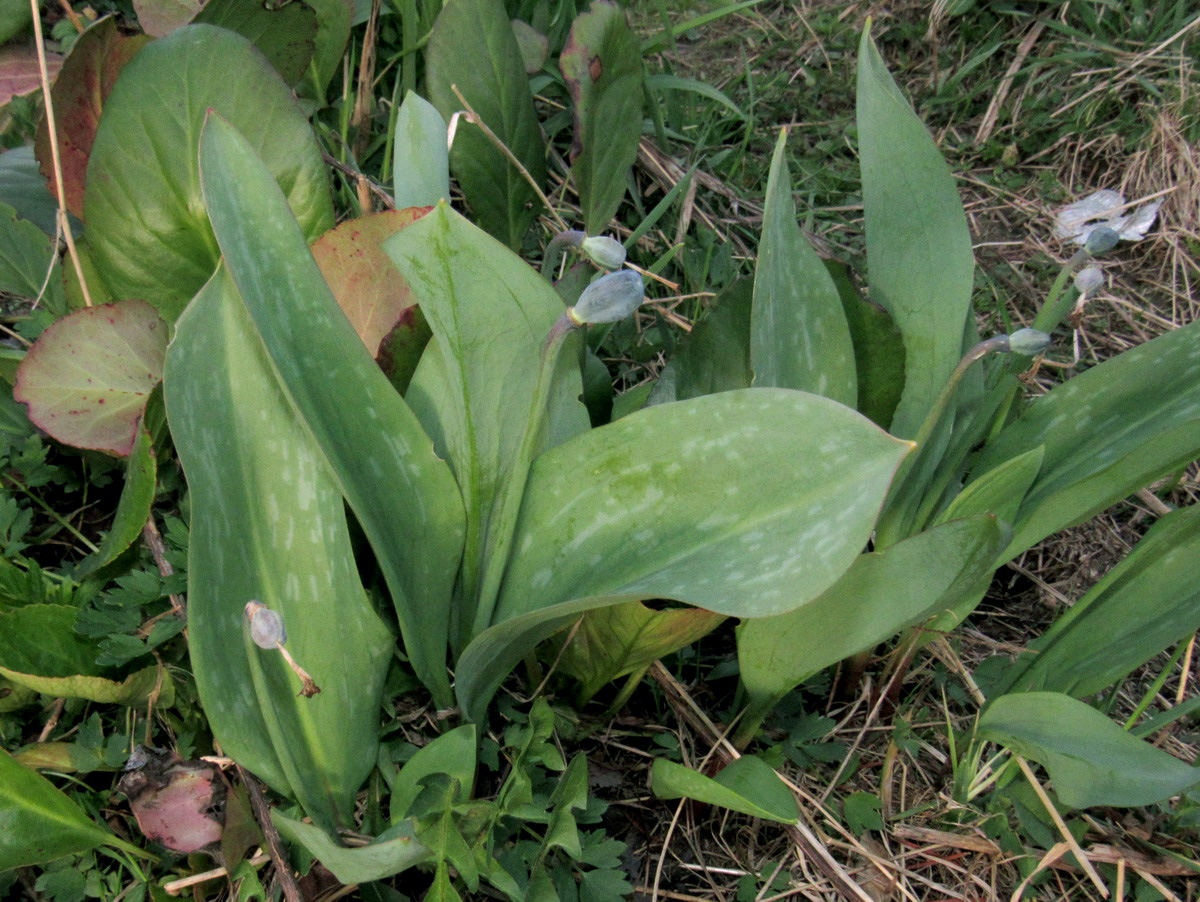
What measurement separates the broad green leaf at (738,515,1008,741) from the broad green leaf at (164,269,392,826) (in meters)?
0.43

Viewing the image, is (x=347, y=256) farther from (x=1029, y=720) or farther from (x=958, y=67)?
(x=958, y=67)

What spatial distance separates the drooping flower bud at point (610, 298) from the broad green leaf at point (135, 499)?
564mm

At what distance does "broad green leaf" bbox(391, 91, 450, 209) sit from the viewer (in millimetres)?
1177

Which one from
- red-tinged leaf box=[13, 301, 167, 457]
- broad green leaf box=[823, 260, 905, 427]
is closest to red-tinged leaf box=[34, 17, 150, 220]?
red-tinged leaf box=[13, 301, 167, 457]

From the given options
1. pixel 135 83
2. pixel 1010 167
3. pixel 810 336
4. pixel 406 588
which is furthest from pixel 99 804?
pixel 1010 167

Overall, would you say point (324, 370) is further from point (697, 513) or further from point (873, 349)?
point (873, 349)

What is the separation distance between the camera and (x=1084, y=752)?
39.0 inches

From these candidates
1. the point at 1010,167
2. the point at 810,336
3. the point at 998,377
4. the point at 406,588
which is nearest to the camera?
the point at 406,588

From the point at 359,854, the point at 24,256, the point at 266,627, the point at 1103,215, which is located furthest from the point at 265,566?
the point at 1103,215

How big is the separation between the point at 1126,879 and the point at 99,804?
4.12ft

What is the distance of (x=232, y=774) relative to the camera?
1089 millimetres

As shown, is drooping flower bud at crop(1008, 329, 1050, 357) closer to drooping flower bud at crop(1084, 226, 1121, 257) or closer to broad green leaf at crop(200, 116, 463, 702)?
drooping flower bud at crop(1084, 226, 1121, 257)

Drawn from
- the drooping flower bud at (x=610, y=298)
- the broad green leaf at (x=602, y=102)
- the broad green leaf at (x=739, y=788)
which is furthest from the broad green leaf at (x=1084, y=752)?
the broad green leaf at (x=602, y=102)

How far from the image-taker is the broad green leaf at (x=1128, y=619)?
1095mm
